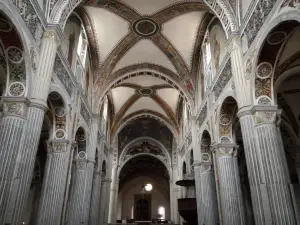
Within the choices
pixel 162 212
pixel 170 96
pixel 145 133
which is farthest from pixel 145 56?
pixel 162 212

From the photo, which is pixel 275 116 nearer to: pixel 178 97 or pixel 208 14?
pixel 208 14

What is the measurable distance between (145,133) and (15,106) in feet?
65.6

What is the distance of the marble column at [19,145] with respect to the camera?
5.55m

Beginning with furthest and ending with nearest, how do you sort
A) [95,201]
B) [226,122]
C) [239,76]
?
[95,201], [226,122], [239,76]

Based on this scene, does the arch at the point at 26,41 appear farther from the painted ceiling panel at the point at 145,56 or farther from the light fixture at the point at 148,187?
the light fixture at the point at 148,187

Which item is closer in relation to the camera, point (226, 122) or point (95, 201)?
point (226, 122)

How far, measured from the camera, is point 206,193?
1200 centimetres

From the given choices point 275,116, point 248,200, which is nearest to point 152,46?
point 275,116

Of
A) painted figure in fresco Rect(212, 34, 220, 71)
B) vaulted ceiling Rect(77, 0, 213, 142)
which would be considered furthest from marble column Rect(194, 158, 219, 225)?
painted figure in fresco Rect(212, 34, 220, 71)

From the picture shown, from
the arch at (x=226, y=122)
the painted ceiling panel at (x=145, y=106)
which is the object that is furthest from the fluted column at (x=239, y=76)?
the painted ceiling panel at (x=145, y=106)

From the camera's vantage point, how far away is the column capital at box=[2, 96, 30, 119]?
632 cm

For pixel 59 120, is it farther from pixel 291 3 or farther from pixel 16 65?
pixel 291 3

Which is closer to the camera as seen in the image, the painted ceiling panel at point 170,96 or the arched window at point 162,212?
the painted ceiling panel at point 170,96

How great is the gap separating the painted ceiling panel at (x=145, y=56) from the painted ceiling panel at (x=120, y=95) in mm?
3882
